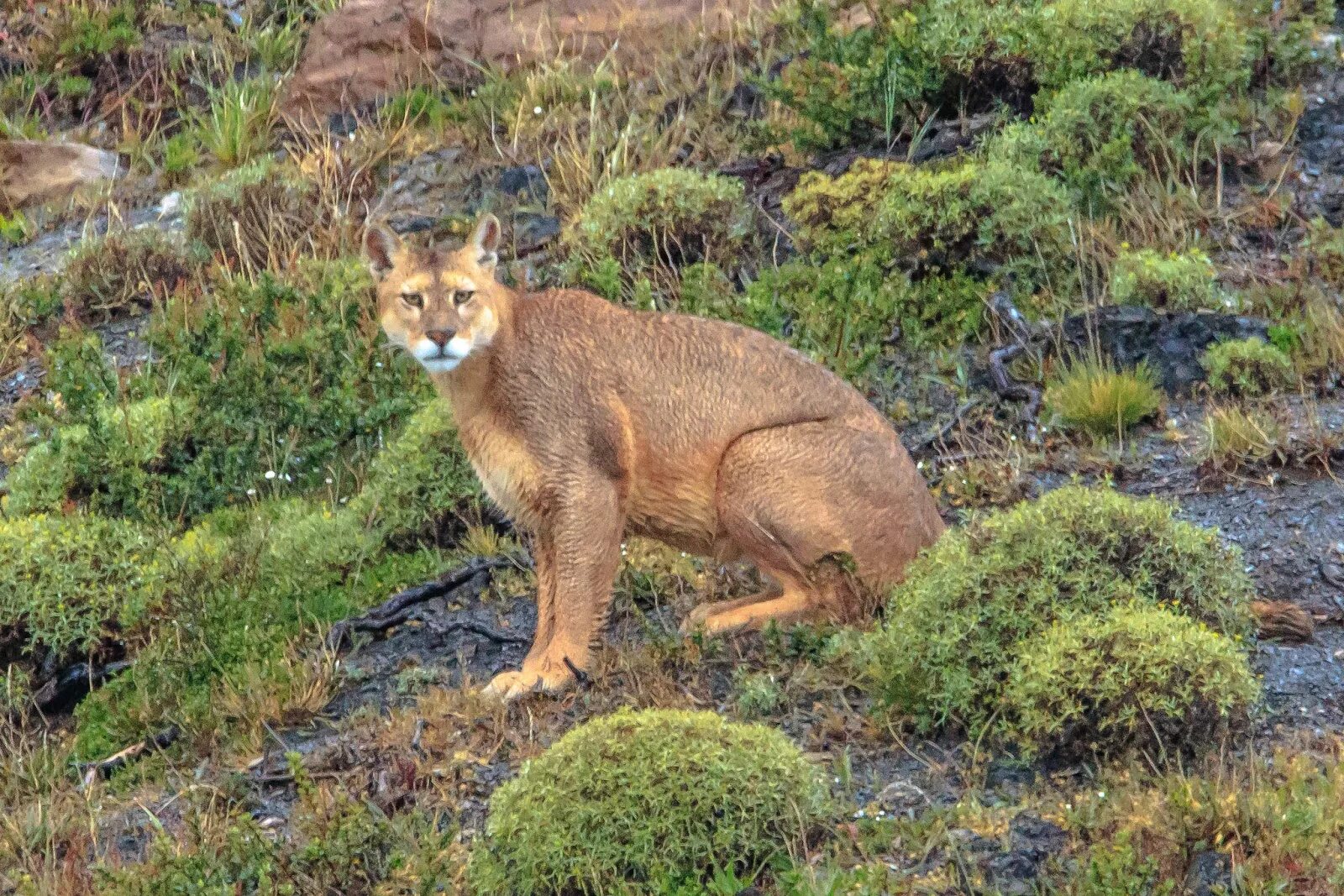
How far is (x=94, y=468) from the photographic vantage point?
966 cm

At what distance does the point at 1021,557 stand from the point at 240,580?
371 cm

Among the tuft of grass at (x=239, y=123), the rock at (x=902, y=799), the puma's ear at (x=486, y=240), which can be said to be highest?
the puma's ear at (x=486, y=240)

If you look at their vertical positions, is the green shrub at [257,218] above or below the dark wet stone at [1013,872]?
below

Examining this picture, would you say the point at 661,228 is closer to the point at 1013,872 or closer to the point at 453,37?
the point at 453,37

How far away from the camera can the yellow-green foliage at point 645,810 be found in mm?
5570

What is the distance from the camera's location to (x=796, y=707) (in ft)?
22.9

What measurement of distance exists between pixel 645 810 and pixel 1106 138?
679cm

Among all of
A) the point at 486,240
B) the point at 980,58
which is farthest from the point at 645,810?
the point at 980,58

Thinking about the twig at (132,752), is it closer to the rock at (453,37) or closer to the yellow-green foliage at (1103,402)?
the yellow-green foliage at (1103,402)

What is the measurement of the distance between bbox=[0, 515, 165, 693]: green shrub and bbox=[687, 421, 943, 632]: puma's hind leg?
279 centimetres

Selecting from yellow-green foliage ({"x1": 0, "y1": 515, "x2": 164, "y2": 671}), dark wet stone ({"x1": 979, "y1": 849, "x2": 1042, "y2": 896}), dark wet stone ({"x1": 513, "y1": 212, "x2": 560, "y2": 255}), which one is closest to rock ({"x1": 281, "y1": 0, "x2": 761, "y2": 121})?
dark wet stone ({"x1": 513, "y1": 212, "x2": 560, "y2": 255})

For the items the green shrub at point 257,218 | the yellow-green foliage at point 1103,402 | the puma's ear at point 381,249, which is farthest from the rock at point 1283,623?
the green shrub at point 257,218

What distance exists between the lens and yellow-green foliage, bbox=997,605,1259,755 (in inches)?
239

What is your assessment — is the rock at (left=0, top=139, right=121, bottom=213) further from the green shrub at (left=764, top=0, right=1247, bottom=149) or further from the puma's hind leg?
the puma's hind leg
